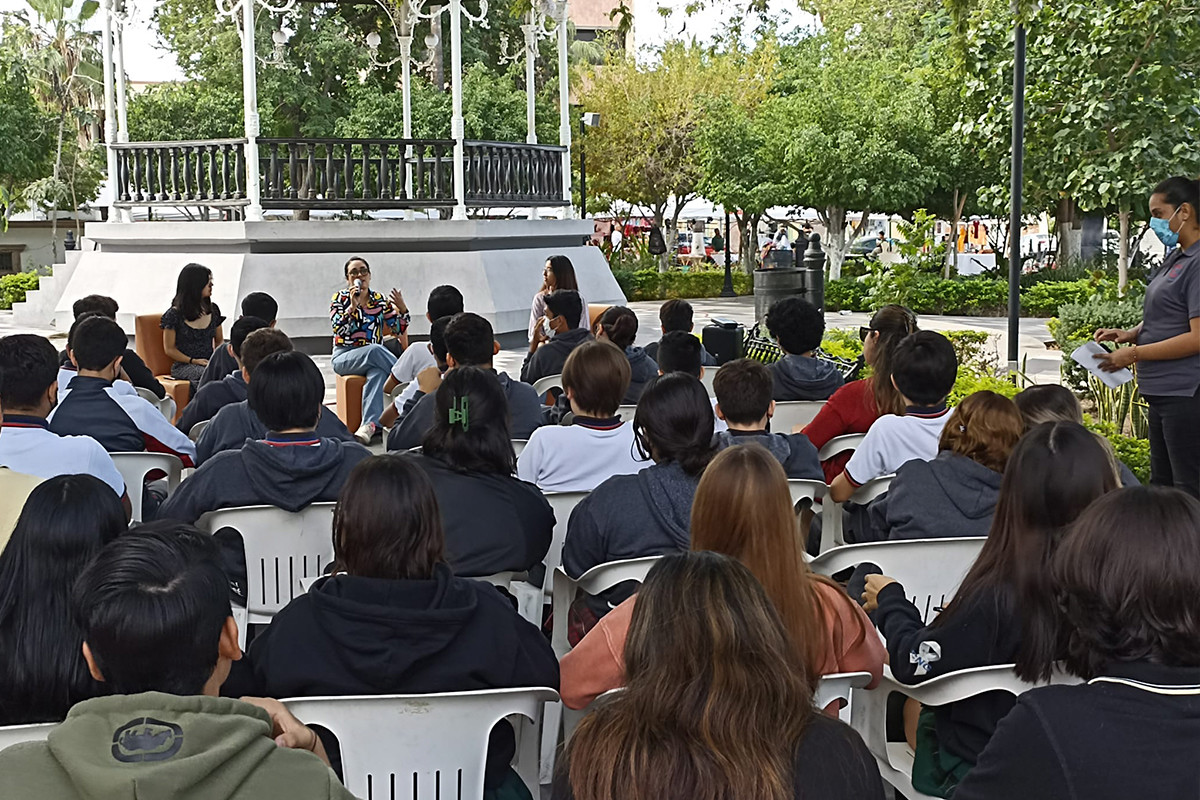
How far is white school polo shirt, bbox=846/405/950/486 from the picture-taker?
4.52 metres

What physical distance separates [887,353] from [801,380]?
1.19 meters

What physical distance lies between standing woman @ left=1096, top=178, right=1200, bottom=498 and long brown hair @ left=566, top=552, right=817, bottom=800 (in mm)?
3933

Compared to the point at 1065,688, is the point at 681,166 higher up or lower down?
higher up

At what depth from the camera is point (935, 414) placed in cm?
457

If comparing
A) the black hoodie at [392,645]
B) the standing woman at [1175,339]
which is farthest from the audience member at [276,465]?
the standing woman at [1175,339]

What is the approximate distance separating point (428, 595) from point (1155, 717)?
1427mm

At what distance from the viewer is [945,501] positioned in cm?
381

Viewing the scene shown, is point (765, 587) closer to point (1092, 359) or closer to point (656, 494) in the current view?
point (656, 494)

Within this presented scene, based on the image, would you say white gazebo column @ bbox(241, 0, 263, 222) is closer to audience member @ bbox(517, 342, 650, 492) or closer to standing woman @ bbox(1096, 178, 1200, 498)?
A: audience member @ bbox(517, 342, 650, 492)

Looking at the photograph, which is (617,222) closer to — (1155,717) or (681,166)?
(681,166)

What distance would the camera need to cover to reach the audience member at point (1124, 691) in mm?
1947

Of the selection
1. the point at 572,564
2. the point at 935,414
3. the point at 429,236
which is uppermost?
the point at 429,236

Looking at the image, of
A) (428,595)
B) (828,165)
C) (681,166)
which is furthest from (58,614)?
(681,166)

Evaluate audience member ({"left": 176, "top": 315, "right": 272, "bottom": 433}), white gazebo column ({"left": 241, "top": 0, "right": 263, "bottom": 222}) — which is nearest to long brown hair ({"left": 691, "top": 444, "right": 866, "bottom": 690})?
audience member ({"left": 176, "top": 315, "right": 272, "bottom": 433})
